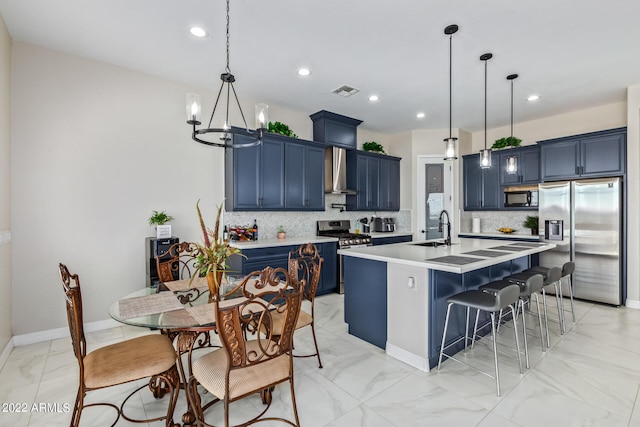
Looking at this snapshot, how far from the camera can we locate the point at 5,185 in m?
2.87

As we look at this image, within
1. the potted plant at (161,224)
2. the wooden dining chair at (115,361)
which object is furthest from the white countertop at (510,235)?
the wooden dining chair at (115,361)

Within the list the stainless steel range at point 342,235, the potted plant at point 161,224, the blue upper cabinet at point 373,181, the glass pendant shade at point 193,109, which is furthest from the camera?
the blue upper cabinet at point 373,181

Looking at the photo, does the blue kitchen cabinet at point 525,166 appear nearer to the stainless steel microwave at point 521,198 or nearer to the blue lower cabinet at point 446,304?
the stainless steel microwave at point 521,198

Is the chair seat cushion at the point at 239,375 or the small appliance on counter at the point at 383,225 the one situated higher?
the small appliance on counter at the point at 383,225

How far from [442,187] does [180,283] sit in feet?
17.4

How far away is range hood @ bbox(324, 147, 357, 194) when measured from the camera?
544 cm

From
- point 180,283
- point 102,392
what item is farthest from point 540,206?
point 102,392

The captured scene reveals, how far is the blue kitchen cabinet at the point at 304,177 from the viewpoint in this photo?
4.75 meters

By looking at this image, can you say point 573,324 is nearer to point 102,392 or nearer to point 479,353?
point 479,353

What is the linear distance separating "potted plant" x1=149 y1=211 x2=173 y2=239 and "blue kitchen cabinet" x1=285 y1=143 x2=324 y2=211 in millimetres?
1667

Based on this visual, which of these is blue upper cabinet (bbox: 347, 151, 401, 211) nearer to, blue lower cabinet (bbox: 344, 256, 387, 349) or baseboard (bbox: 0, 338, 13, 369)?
blue lower cabinet (bbox: 344, 256, 387, 349)

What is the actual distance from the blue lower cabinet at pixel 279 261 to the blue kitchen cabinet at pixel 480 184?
3084 mm

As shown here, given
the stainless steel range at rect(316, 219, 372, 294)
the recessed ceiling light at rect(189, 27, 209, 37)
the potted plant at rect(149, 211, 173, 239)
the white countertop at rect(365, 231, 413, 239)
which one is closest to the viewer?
the recessed ceiling light at rect(189, 27, 209, 37)

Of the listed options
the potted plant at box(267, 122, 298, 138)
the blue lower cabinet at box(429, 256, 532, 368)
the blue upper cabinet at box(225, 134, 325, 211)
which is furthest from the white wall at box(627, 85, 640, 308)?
the potted plant at box(267, 122, 298, 138)
